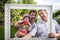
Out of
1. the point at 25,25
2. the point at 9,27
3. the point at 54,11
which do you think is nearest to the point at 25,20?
the point at 25,25

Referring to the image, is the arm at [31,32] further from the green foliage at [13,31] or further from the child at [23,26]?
the green foliage at [13,31]

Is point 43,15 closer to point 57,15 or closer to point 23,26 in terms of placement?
point 57,15

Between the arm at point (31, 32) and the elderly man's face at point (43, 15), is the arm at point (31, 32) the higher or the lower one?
the lower one

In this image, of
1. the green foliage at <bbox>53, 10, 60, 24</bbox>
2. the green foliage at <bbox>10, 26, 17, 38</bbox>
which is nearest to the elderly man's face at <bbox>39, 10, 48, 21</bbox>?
the green foliage at <bbox>53, 10, 60, 24</bbox>

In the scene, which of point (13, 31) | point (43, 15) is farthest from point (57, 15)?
point (13, 31)

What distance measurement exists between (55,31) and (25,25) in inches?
15.7

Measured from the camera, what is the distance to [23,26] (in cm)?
244

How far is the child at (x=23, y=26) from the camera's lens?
2.44 m

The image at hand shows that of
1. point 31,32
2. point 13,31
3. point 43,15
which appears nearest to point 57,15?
point 43,15

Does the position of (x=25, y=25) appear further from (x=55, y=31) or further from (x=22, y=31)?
(x=55, y=31)

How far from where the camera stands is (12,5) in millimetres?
2414

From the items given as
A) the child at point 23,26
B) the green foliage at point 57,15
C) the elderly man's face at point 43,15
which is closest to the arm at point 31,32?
the child at point 23,26

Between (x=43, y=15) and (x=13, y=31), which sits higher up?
(x=43, y=15)

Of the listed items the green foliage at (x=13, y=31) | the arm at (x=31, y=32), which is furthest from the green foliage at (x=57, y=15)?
the green foliage at (x=13, y=31)
